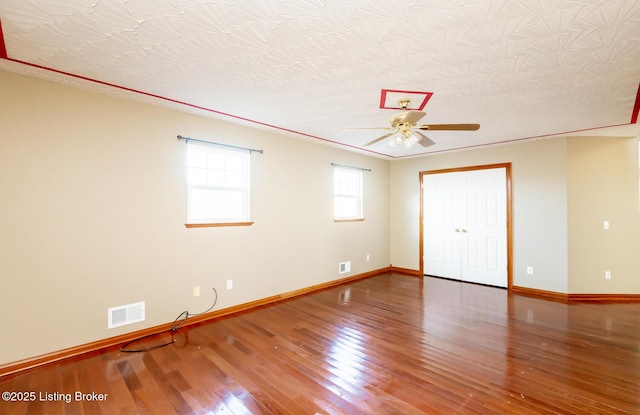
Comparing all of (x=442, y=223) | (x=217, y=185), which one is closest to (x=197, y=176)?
Answer: (x=217, y=185)

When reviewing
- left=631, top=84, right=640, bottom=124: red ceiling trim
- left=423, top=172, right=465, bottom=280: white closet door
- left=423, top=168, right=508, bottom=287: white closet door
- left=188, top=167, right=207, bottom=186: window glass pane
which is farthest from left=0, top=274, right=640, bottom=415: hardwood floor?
left=631, top=84, right=640, bottom=124: red ceiling trim

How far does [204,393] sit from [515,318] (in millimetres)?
3530

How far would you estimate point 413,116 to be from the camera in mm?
2551

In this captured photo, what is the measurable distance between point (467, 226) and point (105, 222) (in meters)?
5.39

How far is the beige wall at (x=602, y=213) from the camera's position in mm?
4352

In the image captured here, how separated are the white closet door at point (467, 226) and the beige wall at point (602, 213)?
2.99 feet

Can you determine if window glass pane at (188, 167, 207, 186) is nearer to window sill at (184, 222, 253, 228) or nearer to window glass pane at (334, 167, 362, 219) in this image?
window sill at (184, 222, 253, 228)

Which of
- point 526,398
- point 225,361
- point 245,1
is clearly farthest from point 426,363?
point 245,1

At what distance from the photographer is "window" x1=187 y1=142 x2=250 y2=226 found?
3533 mm

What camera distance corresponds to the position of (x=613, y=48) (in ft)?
6.64

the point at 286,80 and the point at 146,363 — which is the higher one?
the point at 286,80

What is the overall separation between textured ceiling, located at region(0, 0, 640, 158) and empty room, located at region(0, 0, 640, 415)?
0.02 m

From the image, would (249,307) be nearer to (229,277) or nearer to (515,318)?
(229,277)

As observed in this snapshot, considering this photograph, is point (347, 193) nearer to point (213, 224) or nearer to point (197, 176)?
point (213, 224)
